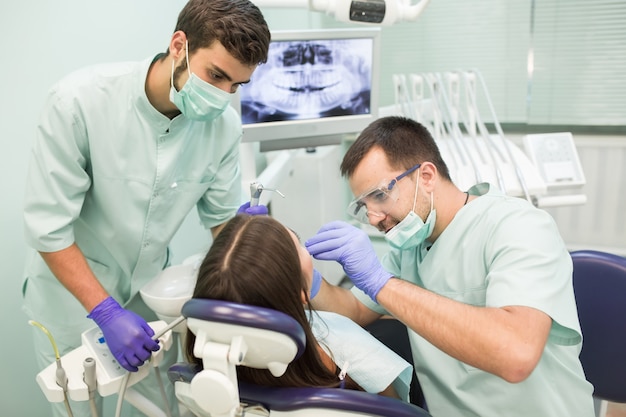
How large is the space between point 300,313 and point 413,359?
614 millimetres

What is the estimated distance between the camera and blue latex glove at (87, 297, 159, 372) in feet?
3.76

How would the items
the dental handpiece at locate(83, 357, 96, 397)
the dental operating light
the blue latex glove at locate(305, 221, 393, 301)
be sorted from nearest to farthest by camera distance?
the dental handpiece at locate(83, 357, 96, 397) → the blue latex glove at locate(305, 221, 393, 301) → the dental operating light

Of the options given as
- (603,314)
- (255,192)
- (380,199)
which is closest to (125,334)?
(255,192)

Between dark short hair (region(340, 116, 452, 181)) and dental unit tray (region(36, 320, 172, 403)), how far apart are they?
657mm

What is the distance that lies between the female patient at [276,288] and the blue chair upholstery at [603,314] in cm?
64

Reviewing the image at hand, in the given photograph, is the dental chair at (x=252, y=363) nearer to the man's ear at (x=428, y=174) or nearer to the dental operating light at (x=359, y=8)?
the man's ear at (x=428, y=174)

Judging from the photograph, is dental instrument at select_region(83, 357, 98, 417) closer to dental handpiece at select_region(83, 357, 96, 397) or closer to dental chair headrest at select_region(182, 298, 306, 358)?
dental handpiece at select_region(83, 357, 96, 397)

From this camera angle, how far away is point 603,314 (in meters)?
1.46

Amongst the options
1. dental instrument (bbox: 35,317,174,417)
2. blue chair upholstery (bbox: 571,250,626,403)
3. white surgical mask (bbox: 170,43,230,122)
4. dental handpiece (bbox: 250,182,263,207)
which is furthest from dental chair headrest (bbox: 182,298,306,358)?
blue chair upholstery (bbox: 571,250,626,403)

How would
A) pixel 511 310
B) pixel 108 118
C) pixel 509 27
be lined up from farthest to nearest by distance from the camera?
1. pixel 509 27
2. pixel 108 118
3. pixel 511 310

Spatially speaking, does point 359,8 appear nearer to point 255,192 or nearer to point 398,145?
point 398,145

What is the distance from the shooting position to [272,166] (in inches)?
92.8

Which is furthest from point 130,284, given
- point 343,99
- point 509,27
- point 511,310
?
point 509,27

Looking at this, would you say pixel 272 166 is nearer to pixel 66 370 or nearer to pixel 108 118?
pixel 108 118
